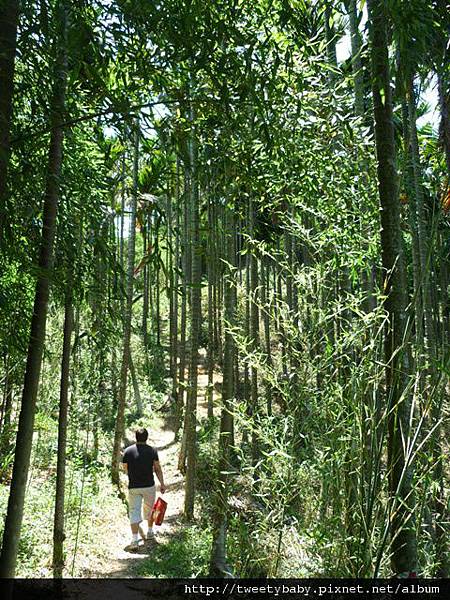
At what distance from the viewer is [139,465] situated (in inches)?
260

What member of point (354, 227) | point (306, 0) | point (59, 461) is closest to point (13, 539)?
point (59, 461)

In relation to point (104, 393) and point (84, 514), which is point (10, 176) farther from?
point (104, 393)

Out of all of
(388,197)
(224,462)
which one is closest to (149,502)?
(224,462)

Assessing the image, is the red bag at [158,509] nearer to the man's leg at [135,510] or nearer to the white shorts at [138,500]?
the white shorts at [138,500]

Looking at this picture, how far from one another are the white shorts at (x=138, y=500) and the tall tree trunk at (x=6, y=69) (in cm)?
508

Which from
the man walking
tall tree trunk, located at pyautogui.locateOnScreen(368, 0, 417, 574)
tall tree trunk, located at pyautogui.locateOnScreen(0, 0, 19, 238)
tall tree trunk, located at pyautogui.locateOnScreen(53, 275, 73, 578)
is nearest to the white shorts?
the man walking

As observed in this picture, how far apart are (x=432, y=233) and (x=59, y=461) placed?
4524 millimetres

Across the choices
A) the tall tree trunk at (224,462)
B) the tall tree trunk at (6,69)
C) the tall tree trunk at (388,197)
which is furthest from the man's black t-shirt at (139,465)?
the tall tree trunk at (6,69)

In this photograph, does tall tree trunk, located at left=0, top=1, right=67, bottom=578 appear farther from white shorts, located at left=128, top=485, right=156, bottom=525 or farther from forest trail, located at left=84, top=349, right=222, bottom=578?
white shorts, located at left=128, top=485, right=156, bottom=525

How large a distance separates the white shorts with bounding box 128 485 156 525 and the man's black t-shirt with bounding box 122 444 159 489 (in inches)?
2.8

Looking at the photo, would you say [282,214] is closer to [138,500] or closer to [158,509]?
[138,500]

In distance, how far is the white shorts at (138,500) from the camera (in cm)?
666

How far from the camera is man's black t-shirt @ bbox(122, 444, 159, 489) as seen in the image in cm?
661

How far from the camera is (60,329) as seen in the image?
9.24m
